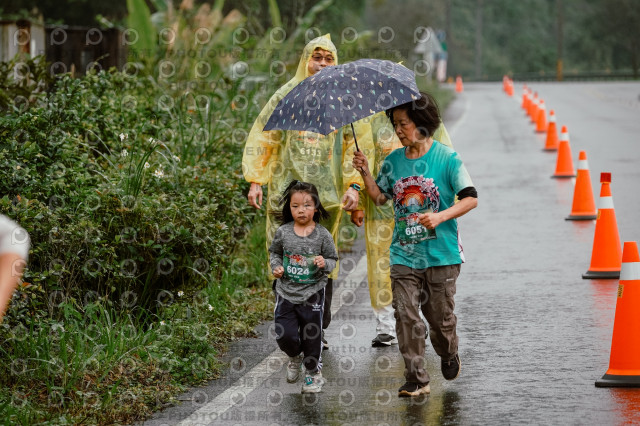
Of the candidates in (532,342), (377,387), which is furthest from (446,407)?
(532,342)

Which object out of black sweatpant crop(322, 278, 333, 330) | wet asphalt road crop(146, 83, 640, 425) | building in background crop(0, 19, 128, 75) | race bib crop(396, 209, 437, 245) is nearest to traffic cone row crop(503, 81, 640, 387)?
wet asphalt road crop(146, 83, 640, 425)

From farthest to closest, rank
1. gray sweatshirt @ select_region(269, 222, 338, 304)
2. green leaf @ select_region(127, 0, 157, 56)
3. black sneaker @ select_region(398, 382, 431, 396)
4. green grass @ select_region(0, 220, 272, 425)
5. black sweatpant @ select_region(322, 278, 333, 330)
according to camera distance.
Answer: green leaf @ select_region(127, 0, 157, 56) < black sweatpant @ select_region(322, 278, 333, 330) < gray sweatshirt @ select_region(269, 222, 338, 304) < black sneaker @ select_region(398, 382, 431, 396) < green grass @ select_region(0, 220, 272, 425)

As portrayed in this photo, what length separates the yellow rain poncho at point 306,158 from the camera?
7.28 metres

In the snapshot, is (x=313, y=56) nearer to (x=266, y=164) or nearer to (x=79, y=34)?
(x=266, y=164)

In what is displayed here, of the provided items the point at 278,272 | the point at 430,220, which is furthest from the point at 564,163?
the point at 430,220

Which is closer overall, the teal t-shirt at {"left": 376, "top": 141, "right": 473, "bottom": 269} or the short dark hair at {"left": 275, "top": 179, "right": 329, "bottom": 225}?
the teal t-shirt at {"left": 376, "top": 141, "right": 473, "bottom": 269}

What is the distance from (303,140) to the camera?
729cm

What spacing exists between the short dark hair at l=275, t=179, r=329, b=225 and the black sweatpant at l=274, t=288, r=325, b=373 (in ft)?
1.71

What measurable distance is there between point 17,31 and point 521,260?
22.0 ft

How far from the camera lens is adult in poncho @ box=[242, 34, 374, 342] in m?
7.27

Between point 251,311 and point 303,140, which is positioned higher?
point 303,140

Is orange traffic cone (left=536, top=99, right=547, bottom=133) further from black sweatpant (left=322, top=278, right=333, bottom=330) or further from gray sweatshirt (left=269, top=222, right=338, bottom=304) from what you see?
gray sweatshirt (left=269, top=222, right=338, bottom=304)

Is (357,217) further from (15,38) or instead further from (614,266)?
(15,38)

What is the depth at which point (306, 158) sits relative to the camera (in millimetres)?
7289
